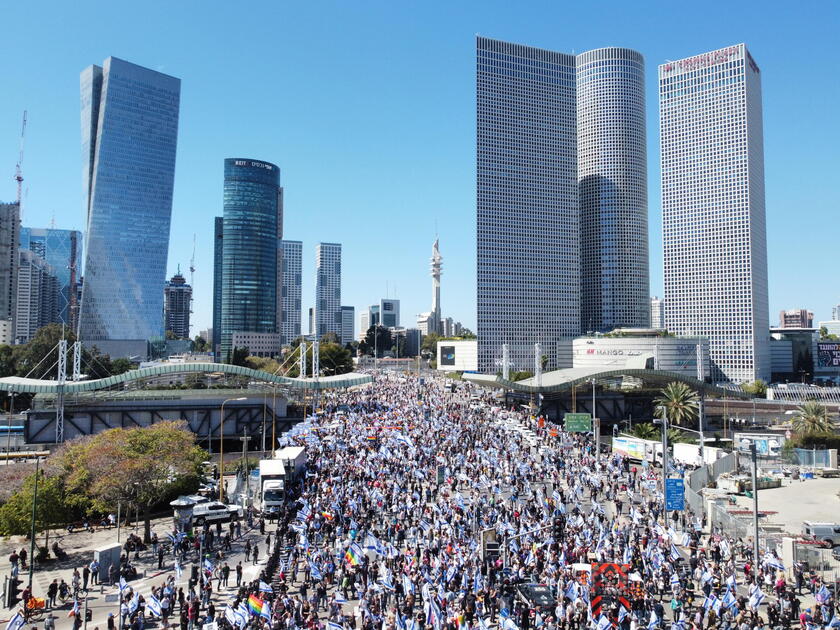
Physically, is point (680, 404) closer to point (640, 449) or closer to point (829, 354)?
point (640, 449)

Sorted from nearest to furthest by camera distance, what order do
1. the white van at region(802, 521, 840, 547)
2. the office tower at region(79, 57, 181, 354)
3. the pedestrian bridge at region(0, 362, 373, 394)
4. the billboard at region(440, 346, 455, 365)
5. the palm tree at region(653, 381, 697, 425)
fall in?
1. the white van at region(802, 521, 840, 547)
2. the pedestrian bridge at region(0, 362, 373, 394)
3. the palm tree at region(653, 381, 697, 425)
4. the office tower at region(79, 57, 181, 354)
5. the billboard at region(440, 346, 455, 365)

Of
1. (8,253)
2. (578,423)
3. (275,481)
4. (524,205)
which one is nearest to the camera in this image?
(275,481)

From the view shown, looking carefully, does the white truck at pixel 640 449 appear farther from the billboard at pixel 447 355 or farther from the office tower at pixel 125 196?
the office tower at pixel 125 196

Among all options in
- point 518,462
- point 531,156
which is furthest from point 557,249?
point 518,462

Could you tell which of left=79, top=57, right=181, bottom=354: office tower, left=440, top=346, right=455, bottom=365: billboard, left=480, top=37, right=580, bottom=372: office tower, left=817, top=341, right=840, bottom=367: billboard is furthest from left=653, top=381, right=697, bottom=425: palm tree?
left=79, top=57, right=181, bottom=354: office tower

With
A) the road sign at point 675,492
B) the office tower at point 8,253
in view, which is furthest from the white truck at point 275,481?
the office tower at point 8,253

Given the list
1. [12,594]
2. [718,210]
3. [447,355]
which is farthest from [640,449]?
[718,210]

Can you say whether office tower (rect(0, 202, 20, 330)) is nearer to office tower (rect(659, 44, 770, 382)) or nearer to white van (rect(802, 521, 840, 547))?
office tower (rect(659, 44, 770, 382))
